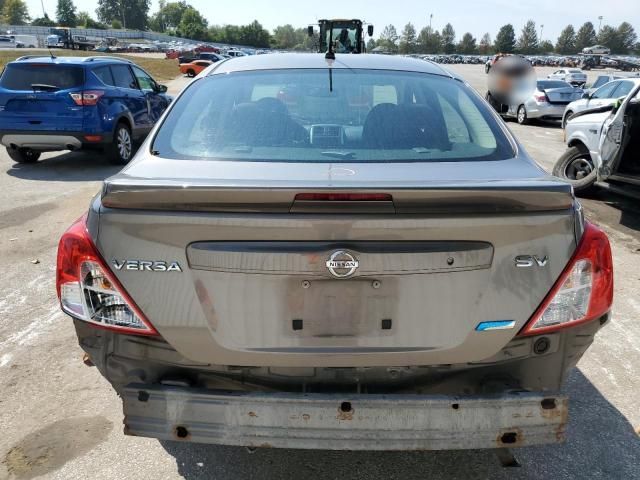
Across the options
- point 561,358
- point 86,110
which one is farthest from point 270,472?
point 86,110

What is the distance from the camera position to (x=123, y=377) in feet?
7.25

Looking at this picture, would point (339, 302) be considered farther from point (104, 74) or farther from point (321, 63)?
point (104, 74)

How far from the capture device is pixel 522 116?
18.4m

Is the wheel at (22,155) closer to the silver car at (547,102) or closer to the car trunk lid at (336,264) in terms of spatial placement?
the car trunk lid at (336,264)

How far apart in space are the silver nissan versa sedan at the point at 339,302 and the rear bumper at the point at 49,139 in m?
8.01

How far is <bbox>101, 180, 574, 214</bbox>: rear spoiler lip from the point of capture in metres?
1.96

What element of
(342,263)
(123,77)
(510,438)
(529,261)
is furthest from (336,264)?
(123,77)

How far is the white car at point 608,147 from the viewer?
675 centimetres

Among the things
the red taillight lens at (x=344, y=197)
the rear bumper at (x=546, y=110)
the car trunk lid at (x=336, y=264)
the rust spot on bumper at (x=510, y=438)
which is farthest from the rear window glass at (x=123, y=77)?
the rear bumper at (x=546, y=110)

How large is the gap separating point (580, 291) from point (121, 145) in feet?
30.8

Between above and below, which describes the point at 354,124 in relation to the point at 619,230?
above

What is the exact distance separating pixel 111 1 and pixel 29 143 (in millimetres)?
167413

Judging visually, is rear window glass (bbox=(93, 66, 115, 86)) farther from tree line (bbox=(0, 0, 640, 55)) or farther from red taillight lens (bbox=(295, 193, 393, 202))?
tree line (bbox=(0, 0, 640, 55))

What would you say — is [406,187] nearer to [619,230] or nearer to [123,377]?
[123,377]
